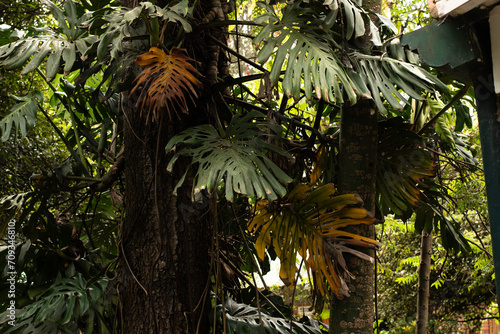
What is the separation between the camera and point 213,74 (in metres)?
1.90

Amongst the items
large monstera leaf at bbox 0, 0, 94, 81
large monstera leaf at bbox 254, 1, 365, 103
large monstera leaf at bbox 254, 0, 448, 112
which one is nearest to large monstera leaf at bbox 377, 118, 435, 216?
large monstera leaf at bbox 254, 0, 448, 112

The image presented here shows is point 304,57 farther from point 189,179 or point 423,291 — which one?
point 423,291

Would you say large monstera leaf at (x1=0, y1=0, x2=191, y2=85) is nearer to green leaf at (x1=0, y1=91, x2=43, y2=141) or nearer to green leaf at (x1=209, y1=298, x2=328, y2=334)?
green leaf at (x1=0, y1=91, x2=43, y2=141)

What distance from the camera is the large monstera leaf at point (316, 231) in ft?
5.45

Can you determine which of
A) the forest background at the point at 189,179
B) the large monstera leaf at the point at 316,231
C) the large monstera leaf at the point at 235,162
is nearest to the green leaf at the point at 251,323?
the forest background at the point at 189,179

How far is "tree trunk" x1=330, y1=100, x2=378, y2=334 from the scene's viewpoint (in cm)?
166

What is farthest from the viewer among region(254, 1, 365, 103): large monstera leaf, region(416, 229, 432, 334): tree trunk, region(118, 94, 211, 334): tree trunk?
region(416, 229, 432, 334): tree trunk

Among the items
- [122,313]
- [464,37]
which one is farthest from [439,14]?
[122,313]

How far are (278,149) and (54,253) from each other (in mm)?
1245

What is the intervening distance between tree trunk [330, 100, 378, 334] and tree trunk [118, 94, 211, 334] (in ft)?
1.84

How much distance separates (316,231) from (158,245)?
63cm

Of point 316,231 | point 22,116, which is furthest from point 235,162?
point 22,116

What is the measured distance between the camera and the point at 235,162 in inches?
59.0

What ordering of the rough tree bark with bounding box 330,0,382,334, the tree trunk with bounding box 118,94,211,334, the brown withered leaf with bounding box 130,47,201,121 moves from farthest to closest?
the tree trunk with bounding box 118,94,211,334
the rough tree bark with bounding box 330,0,382,334
the brown withered leaf with bounding box 130,47,201,121
